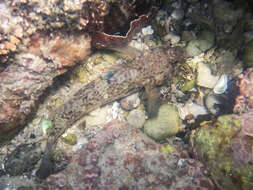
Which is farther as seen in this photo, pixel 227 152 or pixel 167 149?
pixel 167 149

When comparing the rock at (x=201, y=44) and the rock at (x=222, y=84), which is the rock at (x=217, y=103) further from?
the rock at (x=201, y=44)

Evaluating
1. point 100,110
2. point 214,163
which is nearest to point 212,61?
point 214,163

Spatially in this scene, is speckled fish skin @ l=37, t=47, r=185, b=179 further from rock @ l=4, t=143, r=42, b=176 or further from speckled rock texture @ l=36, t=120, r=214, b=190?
speckled rock texture @ l=36, t=120, r=214, b=190

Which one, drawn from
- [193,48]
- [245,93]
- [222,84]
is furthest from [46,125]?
[245,93]

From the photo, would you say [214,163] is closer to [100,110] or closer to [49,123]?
[100,110]

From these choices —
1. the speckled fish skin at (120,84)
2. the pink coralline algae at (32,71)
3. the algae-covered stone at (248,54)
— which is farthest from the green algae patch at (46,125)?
the algae-covered stone at (248,54)

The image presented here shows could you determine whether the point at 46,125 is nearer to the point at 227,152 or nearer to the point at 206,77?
the point at 227,152

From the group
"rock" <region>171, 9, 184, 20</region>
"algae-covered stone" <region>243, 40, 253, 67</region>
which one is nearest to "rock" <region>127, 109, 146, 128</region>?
"rock" <region>171, 9, 184, 20</region>
